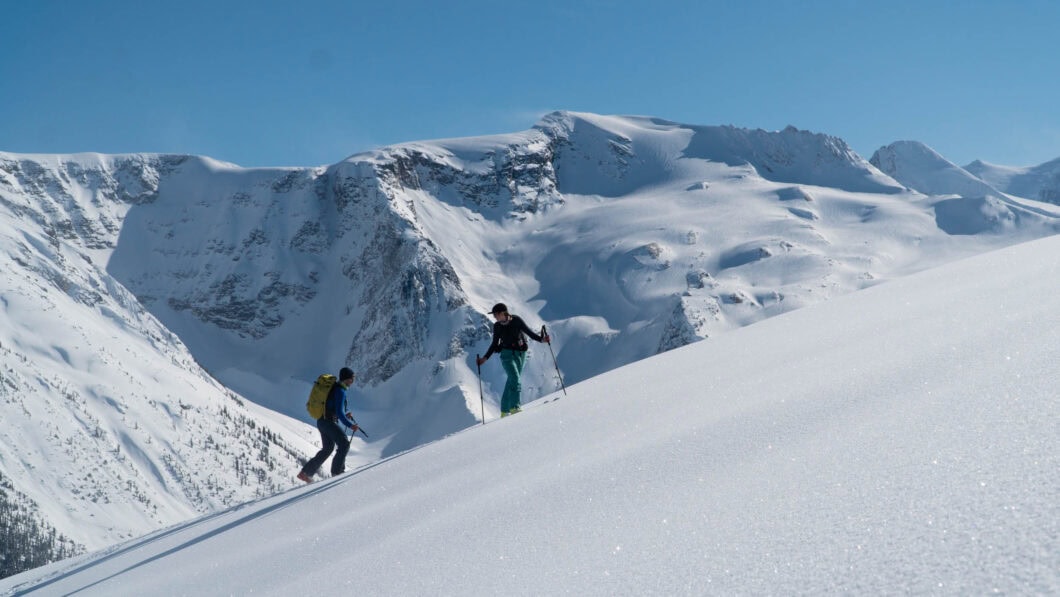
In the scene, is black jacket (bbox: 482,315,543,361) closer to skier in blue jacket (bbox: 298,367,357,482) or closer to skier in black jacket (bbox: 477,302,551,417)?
skier in black jacket (bbox: 477,302,551,417)

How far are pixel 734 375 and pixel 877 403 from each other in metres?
2.57

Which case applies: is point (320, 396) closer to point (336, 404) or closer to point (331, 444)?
point (336, 404)

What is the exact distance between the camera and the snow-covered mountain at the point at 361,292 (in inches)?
3457

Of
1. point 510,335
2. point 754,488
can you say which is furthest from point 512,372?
point 754,488

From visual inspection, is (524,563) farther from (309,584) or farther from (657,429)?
(657,429)

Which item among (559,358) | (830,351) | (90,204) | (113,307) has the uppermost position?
(90,204)

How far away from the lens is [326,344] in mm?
182500

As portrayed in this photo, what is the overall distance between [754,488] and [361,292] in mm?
186092

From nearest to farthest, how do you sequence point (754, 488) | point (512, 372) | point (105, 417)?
point (754, 488) → point (512, 372) → point (105, 417)

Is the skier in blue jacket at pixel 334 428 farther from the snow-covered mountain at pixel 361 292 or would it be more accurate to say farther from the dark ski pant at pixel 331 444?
the snow-covered mountain at pixel 361 292

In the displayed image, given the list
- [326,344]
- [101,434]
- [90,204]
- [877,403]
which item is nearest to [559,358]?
[326,344]

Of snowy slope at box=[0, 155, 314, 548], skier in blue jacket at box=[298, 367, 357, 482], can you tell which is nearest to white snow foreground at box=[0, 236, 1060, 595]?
skier in blue jacket at box=[298, 367, 357, 482]

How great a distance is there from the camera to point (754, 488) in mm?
4211

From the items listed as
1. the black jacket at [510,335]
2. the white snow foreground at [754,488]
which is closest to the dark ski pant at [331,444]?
the black jacket at [510,335]
